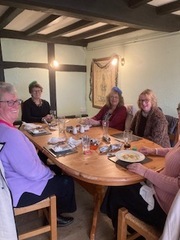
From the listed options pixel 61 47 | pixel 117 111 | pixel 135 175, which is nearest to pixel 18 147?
pixel 135 175

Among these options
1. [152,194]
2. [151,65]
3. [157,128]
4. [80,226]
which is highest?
[151,65]

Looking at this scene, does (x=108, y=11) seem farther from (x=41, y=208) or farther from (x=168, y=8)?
(x=41, y=208)

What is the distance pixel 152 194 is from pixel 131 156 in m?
0.32

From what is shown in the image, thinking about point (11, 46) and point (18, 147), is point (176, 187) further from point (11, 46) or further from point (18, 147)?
point (11, 46)

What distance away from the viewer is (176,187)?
1182 mm

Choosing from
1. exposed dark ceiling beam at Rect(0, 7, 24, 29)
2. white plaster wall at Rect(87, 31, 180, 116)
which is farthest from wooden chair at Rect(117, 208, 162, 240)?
exposed dark ceiling beam at Rect(0, 7, 24, 29)

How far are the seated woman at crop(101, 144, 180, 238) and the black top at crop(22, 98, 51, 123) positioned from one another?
79.5 inches

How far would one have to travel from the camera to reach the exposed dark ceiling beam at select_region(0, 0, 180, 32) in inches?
74.2

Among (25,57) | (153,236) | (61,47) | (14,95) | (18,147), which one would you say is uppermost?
(61,47)

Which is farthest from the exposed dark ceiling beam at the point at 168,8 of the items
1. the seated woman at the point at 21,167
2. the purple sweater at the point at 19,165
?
the purple sweater at the point at 19,165

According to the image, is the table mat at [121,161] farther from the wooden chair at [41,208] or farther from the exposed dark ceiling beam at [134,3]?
the exposed dark ceiling beam at [134,3]

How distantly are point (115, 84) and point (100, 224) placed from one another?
3.03 meters

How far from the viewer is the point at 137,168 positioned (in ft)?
4.44

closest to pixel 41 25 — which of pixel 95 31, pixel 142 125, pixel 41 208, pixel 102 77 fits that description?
pixel 95 31
